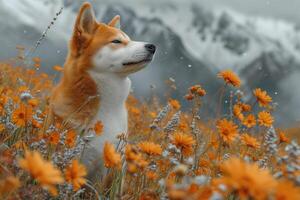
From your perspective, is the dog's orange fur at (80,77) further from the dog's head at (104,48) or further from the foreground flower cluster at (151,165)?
the foreground flower cluster at (151,165)

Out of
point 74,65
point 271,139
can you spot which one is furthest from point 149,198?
point 74,65

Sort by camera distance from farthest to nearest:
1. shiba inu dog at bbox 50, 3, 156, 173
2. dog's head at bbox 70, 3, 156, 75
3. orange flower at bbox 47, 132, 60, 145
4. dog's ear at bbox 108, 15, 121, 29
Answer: dog's ear at bbox 108, 15, 121, 29 < dog's head at bbox 70, 3, 156, 75 < shiba inu dog at bbox 50, 3, 156, 173 < orange flower at bbox 47, 132, 60, 145

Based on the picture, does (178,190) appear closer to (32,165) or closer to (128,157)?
(32,165)

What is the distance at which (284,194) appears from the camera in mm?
883

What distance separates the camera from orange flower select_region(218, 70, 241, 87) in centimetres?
301

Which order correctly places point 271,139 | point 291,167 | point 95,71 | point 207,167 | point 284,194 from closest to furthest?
point 284,194
point 291,167
point 271,139
point 207,167
point 95,71

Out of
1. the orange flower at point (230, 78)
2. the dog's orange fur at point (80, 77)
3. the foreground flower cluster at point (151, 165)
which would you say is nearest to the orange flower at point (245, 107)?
the foreground flower cluster at point (151, 165)

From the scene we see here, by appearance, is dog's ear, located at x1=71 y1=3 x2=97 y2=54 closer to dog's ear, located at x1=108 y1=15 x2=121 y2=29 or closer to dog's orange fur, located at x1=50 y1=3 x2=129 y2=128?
dog's orange fur, located at x1=50 y1=3 x2=129 y2=128

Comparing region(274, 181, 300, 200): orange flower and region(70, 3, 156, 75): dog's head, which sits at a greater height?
region(70, 3, 156, 75): dog's head

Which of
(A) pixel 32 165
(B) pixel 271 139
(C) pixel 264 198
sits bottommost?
(A) pixel 32 165

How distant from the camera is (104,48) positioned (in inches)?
129

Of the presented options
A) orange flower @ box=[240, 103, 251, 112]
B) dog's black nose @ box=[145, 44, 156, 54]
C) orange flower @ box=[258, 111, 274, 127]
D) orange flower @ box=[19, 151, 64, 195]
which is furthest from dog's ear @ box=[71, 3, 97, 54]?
orange flower @ box=[19, 151, 64, 195]

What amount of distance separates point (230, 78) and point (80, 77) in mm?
1022

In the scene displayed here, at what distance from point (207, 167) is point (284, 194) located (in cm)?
205
